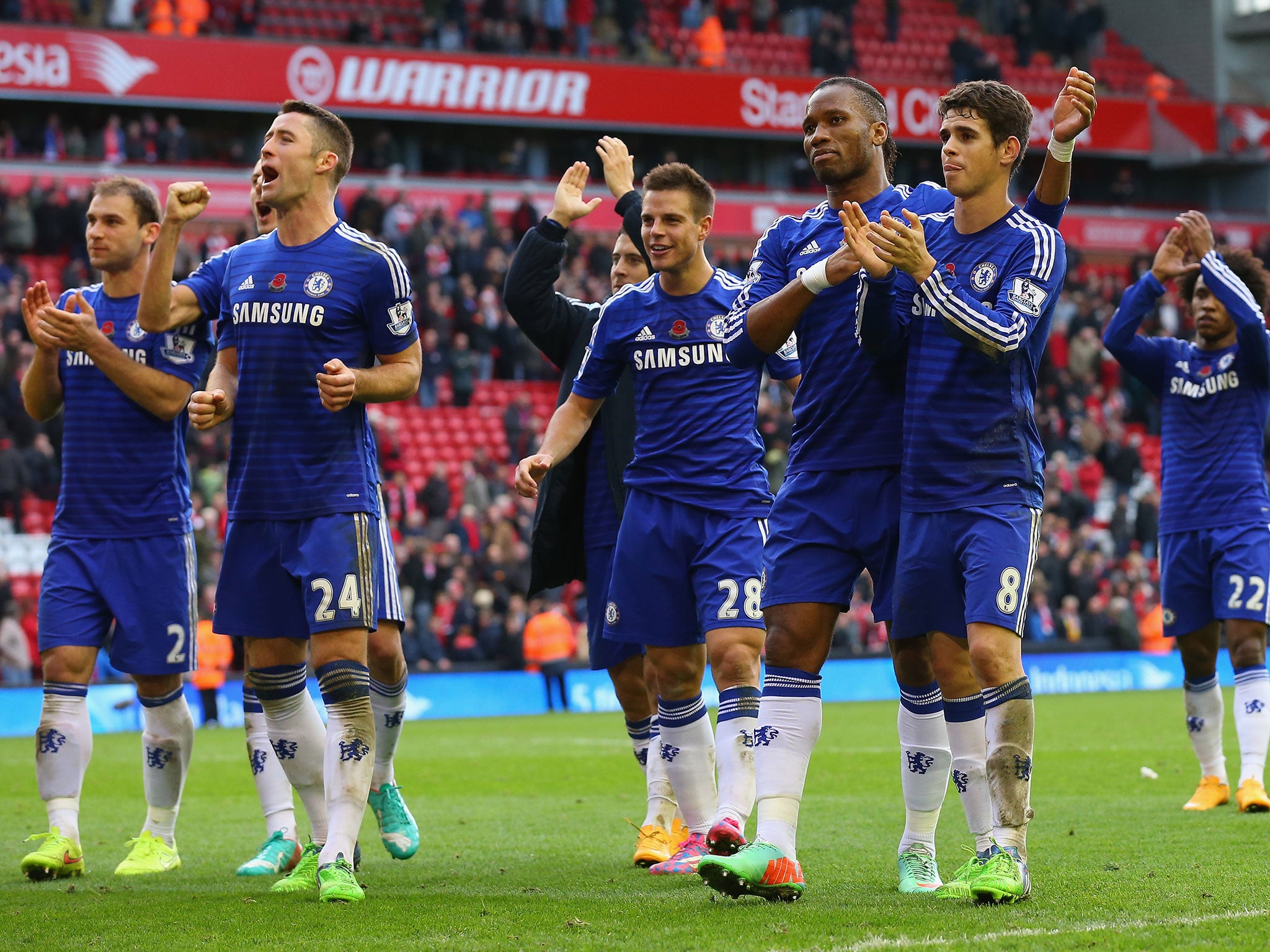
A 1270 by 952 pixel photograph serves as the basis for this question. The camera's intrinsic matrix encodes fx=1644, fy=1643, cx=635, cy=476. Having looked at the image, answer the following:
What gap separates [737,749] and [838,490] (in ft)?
3.37

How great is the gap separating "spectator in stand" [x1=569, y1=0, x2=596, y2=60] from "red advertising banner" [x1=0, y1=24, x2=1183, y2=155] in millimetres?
610

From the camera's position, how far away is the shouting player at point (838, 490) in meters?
5.50

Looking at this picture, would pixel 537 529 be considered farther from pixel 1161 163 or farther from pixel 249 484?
pixel 1161 163

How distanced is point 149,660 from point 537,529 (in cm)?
185

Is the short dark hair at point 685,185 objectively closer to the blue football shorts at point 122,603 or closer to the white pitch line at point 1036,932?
the blue football shorts at point 122,603

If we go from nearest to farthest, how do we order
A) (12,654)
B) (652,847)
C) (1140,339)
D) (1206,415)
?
(652,847), (1206,415), (1140,339), (12,654)

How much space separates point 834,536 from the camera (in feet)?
18.5

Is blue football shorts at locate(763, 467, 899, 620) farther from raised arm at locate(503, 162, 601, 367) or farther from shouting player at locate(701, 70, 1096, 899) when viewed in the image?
raised arm at locate(503, 162, 601, 367)

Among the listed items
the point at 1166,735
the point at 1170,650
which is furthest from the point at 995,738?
the point at 1170,650

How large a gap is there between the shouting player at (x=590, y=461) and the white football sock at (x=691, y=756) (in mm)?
766

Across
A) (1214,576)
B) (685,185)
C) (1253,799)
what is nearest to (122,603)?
(685,185)

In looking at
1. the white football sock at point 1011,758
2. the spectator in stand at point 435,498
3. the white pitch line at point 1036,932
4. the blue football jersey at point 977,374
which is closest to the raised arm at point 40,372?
the blue football jersey at point 977,374

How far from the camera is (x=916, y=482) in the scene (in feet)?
17.9

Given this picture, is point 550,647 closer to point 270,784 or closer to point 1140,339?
point 1140,339
